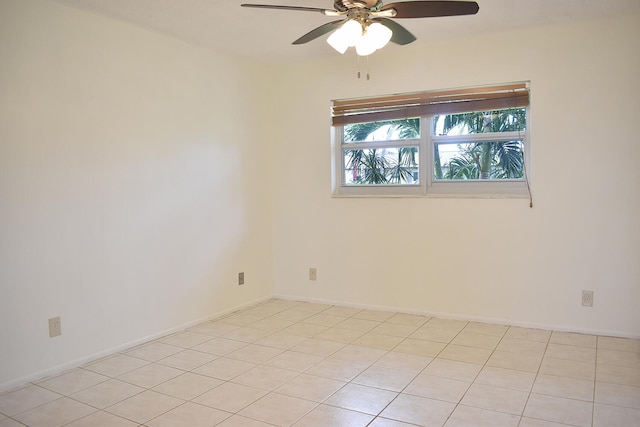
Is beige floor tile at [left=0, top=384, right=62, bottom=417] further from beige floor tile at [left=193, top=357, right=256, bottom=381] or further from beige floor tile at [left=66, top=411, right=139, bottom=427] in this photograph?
beige floor tile at [left=193, top=357, right=256, bottom=381]

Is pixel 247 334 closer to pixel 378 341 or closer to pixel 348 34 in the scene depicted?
pixel 378 341

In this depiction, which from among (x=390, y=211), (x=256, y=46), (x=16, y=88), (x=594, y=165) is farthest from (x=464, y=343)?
(x=16, y=88)

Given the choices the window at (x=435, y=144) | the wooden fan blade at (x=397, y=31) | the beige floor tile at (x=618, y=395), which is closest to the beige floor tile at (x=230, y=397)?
the beige floor tile at (x=618, y=395)

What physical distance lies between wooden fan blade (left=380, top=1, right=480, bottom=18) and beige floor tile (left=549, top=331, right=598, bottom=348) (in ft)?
7.54

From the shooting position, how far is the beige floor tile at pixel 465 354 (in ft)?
10.1

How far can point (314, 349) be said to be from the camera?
131 inches

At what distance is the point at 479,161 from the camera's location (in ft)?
12.9

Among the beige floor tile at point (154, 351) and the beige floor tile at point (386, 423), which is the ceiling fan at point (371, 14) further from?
the beige floor tile at point (154, 351)

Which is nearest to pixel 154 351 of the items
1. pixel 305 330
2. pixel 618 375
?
pixel 305 330

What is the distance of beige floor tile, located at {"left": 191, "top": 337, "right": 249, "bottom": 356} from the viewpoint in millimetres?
3316

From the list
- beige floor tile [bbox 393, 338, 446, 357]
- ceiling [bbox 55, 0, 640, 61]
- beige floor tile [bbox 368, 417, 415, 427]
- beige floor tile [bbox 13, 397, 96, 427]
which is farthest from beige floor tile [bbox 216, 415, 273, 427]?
ceiling [bbox 55, 0, 640, 61]

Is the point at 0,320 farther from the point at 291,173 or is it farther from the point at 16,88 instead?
the point at 291,173

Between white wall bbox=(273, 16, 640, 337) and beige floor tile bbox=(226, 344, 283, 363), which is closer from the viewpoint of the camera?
beige floor tile bbox=(226, 344, 283, 363)

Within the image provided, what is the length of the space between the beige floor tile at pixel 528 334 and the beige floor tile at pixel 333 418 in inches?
64.6
